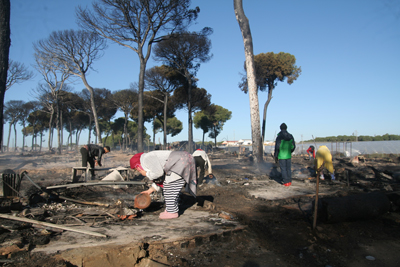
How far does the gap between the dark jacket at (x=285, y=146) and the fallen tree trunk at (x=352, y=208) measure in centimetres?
329

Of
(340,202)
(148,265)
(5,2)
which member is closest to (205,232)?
(148,265)

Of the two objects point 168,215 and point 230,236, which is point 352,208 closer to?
point 230,236

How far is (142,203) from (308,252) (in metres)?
2.51

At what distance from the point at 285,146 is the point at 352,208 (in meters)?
3.67

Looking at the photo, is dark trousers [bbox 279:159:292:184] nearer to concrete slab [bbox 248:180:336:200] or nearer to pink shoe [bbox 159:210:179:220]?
concrete slab [bbox 248:180:336:200]

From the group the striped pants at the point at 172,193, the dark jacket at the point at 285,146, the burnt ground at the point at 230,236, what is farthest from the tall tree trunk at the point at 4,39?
the dark jacket at the point at 285,146

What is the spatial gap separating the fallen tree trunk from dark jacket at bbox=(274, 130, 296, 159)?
3.29 meters


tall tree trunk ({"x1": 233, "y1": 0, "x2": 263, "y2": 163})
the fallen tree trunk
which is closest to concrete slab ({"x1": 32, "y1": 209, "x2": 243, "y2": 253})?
the fallen tree trunk

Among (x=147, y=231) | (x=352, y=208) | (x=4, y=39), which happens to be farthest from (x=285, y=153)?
(x=4, y=39)

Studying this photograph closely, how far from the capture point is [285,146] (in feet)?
23.9

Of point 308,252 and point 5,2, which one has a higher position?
point 5,2

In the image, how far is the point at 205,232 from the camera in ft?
10.7

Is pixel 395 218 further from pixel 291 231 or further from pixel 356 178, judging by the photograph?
pixel 356 178

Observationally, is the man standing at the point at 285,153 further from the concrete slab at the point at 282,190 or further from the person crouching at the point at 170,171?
the person crouching at the point at 170,171
